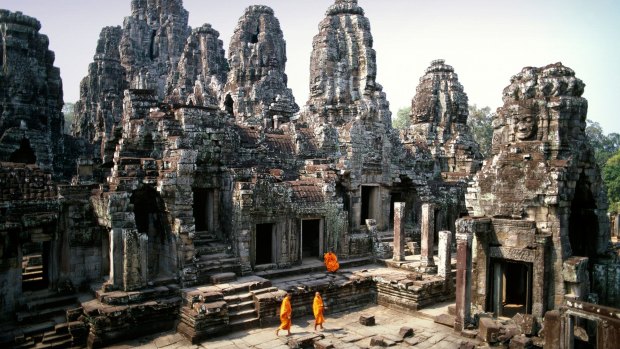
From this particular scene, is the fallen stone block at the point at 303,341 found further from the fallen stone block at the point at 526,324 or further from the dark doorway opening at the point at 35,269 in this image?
the dark doorway opening at the point at 35,269

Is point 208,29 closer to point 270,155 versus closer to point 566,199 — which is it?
point 270,155

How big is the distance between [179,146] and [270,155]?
5672mm

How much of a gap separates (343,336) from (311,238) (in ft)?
19.6

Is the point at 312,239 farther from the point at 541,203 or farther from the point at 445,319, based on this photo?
the point at 541,203

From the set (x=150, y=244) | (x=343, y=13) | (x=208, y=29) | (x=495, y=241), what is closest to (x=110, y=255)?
(x=150, y=244)

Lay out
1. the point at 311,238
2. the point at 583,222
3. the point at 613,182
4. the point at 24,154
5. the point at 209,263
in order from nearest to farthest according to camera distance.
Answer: the point at 583,222 → the point at 209,263 → the point at 311,238 → the point at 24,154 → the point at 613,182

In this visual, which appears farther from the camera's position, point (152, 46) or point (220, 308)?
point (152, 46)

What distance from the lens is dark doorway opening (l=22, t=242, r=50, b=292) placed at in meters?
12.8

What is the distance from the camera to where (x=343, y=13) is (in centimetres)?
2434

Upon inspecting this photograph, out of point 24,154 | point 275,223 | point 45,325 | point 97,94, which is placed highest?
point 97,94

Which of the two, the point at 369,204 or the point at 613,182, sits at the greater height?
the point at 613,182

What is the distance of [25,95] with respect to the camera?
21.1 meters

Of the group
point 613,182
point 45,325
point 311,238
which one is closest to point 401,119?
point 613,182

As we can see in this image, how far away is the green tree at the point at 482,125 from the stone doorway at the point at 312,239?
1623 inches
